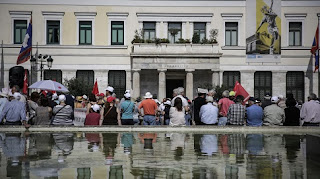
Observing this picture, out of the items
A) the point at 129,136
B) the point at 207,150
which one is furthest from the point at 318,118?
the point at 207,150

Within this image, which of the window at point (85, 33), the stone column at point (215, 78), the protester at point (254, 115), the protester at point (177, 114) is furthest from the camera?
the window at point (85, 33)

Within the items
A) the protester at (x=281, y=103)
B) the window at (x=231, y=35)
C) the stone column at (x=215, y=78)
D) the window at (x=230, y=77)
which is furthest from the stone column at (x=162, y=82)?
the protester at (x=281, y=103)

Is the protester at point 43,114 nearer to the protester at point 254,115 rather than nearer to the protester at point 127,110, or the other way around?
the protester at point 127,110

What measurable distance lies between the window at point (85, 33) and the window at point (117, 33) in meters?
1.79

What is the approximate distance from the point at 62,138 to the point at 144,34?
36849 millimetres

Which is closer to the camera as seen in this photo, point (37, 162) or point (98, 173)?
point (98, 173)

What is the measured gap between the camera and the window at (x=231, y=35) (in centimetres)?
4991

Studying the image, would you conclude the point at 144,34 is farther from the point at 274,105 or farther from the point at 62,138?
the point at 62,138

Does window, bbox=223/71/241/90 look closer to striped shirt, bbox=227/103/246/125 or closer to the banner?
the banner

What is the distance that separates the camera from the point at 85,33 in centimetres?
4953

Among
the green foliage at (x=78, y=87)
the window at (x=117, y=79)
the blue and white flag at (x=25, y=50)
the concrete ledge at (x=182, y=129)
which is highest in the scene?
the blue and white flag at (x=25, y=50)

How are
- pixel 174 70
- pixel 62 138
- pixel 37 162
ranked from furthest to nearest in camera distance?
pixel 174 70 < pixel 62 138 < pixel 37 162

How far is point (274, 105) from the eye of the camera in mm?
17125

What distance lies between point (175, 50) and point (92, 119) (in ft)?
104
